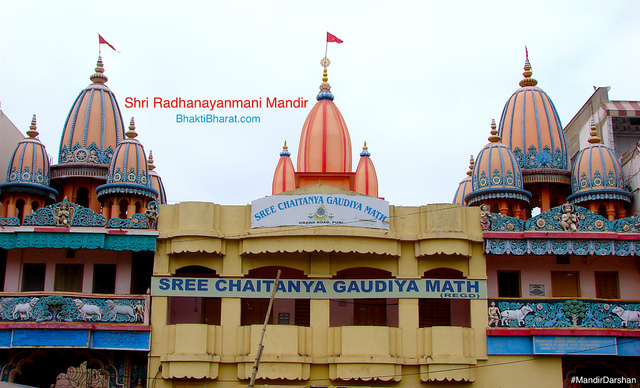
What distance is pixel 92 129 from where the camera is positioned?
30.2 metres

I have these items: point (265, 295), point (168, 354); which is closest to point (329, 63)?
point (265, 295)

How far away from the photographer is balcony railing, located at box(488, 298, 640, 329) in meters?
23.9

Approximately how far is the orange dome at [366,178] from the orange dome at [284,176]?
2714 mm

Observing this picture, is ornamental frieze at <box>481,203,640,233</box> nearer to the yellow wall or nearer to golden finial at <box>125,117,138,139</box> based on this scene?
the yellow wall

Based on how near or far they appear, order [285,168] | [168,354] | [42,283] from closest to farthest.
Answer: [168,354] → [42,283] → [285,168]

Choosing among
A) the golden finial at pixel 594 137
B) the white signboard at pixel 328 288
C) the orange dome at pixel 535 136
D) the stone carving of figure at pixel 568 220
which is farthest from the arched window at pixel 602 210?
the white signboard at pixel 328 288

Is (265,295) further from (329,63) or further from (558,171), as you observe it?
(558,171)

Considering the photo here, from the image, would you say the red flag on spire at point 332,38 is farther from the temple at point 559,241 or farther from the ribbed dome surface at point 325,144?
the temple at point 559,241

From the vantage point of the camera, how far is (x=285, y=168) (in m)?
33.1

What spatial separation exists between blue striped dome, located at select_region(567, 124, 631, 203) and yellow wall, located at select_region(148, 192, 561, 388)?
5.10 meters

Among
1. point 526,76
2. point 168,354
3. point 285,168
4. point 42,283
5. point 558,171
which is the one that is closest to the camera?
point 168,354

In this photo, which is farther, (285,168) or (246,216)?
(285,168)

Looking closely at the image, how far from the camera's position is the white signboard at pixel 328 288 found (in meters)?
24.2

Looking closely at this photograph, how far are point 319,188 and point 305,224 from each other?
1.23 meters
